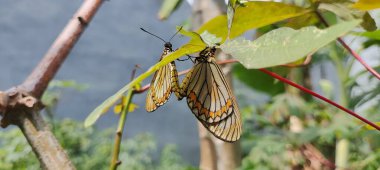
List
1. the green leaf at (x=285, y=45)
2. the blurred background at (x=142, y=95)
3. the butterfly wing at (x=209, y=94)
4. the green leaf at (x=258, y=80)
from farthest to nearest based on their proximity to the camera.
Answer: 1. the green leaf at (x=258, y=80)
2. the blurred background at (x=142, y=95)
3. the butterfly wing at (x=209, y=94)
4. the green leaf at (x=285, y=45)

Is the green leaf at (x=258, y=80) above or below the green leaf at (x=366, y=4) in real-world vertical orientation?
below

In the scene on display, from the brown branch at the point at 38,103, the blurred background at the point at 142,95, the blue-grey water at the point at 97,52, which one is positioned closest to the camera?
the brown branch at the point at 38,103

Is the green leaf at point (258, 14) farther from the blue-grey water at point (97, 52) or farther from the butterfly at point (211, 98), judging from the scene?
the blue-grey water at point (97, 52)

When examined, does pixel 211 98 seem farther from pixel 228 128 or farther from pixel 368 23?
pixel 368 23

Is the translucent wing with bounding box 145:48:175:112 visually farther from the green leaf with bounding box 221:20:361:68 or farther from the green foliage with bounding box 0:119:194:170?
the green foliage with bounding box 0:119:194:170

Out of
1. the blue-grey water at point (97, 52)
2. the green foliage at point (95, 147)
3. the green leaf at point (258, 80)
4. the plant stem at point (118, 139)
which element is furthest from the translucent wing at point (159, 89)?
the blue-grey water at point (97, 52)

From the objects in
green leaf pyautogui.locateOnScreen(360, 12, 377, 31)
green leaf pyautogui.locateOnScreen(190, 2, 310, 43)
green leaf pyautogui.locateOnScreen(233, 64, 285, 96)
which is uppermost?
green leaf pyautogui.locateOnScreen(190, 2, 310, 43)

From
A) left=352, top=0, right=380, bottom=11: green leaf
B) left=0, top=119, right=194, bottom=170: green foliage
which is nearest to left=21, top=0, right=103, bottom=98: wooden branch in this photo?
left=352, top=0, right=380, bottom=11: green leaf
